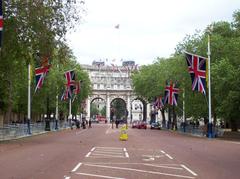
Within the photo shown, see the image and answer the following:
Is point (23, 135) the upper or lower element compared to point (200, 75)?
lower

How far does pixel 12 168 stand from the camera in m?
19.3

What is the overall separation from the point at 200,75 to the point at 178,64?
17345mm

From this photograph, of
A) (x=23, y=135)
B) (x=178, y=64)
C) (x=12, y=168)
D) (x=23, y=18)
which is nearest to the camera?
(x=12, y=168)

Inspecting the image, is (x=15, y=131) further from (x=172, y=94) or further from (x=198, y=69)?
(x=172, y=94)

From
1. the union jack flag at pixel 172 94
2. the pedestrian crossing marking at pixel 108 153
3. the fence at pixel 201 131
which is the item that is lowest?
the pedestrian crossing marking at pixel 108 153

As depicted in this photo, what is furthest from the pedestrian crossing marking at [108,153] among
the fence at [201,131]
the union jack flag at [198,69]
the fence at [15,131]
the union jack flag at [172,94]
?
the union jack flag at [172,94]

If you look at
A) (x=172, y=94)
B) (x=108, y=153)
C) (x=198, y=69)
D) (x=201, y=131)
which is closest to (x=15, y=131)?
(x=198, y=69)

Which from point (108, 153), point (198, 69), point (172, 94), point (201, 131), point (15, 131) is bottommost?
point (108, 153)

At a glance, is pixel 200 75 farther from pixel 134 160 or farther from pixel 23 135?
pixel 134 160

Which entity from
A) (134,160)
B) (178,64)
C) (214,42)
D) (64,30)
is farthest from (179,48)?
(134,160)

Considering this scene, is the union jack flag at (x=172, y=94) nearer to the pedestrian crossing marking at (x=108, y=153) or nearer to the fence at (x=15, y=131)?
the fence at (x=15, y=131)

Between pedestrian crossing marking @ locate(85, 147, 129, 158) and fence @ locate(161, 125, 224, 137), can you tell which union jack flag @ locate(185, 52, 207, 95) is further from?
pedestrian crossing marking @ locate(85, 147, 129, 158)

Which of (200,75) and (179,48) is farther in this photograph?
(179,48)

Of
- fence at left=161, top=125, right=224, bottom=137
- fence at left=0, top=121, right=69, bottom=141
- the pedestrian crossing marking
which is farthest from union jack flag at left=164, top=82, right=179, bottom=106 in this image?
the pedestrian crossing marking
